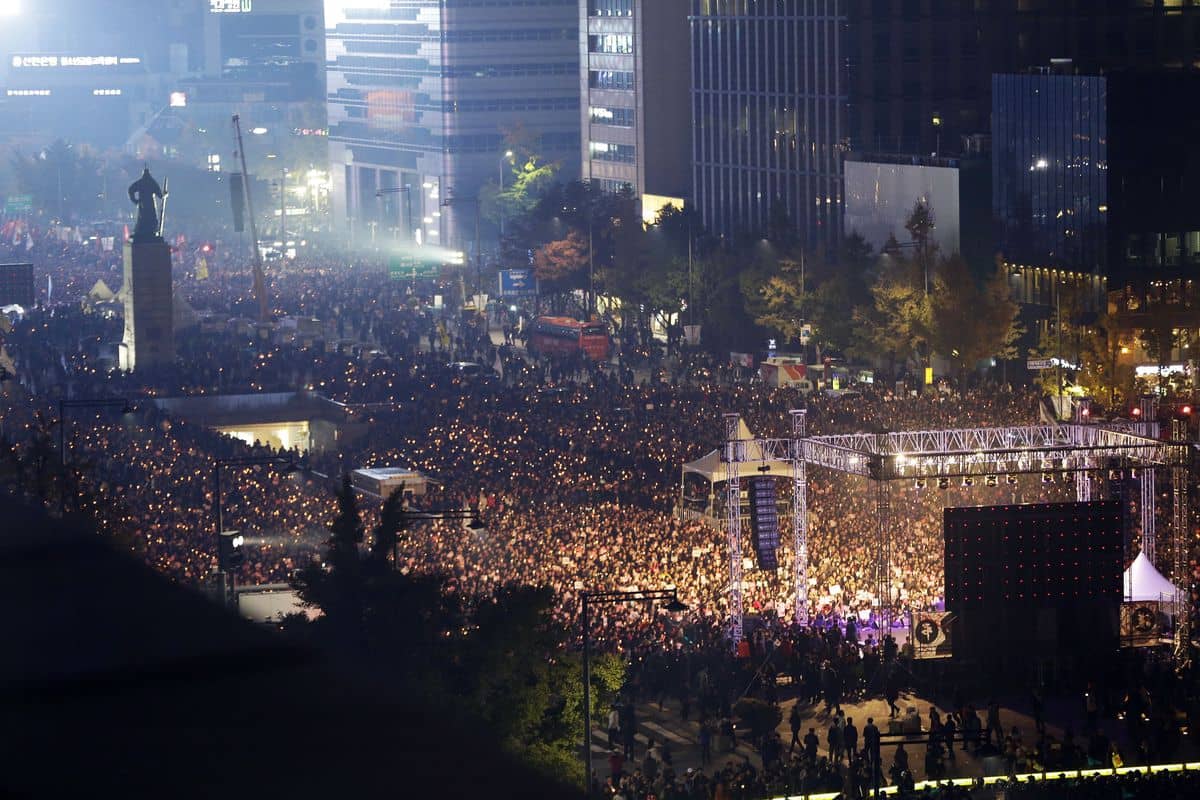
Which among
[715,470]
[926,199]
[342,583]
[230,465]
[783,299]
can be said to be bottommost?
[715,470]

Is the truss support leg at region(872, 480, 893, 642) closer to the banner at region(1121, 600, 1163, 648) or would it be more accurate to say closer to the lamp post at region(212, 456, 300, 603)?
the banner at region(1121, 600, 1163, 648)

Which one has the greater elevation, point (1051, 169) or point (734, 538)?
point (1051, 169)

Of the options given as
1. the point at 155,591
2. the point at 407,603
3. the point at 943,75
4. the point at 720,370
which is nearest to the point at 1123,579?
→ the point at 407,603

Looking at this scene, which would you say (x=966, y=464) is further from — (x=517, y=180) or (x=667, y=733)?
(x=517, y=180)

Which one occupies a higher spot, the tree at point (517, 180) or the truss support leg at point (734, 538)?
the tree at point (517, 180)

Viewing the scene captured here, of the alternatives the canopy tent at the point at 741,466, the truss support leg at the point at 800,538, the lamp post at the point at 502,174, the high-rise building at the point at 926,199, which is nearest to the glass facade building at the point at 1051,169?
the high-rise building at the point at 926,199

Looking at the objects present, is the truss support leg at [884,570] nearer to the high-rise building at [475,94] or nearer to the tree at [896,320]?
the tree at [896,320]

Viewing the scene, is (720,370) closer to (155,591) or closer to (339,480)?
(339,480)

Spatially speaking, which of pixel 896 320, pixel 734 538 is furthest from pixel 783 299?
pixel 734 538
